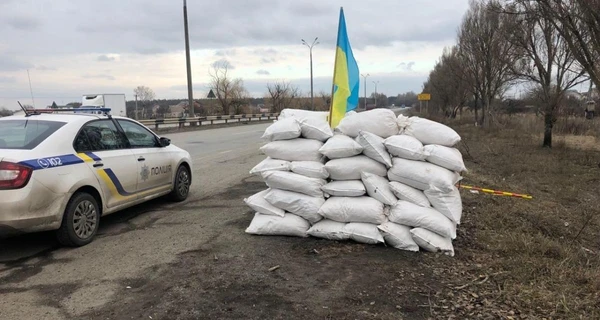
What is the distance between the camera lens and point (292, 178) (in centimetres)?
529

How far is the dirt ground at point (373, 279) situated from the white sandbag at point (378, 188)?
56 centimetres

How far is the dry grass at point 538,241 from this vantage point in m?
3.59

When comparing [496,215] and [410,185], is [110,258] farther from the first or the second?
[496,215]

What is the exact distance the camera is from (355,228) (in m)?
4.96

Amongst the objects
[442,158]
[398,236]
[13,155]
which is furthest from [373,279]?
[13,155]

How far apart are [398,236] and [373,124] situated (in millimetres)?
1392

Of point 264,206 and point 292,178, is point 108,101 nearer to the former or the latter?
point 264,206

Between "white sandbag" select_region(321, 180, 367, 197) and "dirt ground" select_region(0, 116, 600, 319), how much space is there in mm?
581

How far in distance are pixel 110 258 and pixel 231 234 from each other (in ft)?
4.67

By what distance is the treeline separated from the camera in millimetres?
12438

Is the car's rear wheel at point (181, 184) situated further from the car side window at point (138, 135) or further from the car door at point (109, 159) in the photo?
the car door at point (109, 159)

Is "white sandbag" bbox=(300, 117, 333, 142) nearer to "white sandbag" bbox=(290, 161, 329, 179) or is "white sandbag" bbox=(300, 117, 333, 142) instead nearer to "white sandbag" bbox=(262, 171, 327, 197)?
"white sandbag" bbox=(290, 161, 329, 179)

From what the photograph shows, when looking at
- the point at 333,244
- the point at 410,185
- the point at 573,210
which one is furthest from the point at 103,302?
the point at 573,210

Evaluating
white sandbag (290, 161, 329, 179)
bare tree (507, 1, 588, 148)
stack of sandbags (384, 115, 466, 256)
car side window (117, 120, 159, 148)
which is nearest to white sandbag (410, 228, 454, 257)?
stack of sandbags (384, 115, 466, 256)
